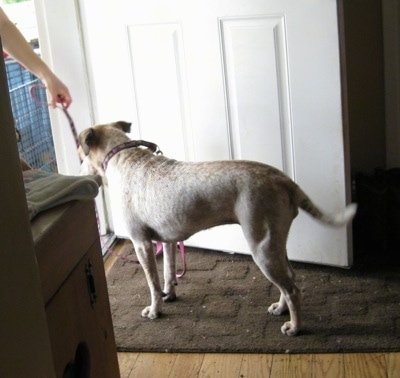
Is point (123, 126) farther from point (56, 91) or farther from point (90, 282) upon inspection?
point (90, 282)

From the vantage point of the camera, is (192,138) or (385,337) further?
(192,138)

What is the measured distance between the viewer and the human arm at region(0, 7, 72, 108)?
226cm

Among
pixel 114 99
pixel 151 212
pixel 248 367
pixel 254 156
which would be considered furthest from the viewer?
pixel 114 99

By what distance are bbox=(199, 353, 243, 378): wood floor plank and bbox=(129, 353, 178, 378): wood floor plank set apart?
4.4 inches

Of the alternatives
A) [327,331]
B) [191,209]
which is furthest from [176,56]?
[327,331]

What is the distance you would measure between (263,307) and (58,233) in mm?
1390

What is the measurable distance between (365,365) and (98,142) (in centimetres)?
119

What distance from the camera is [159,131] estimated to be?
2.84 metres

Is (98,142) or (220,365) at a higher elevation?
(98,142)

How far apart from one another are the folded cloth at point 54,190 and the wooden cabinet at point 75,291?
0.05 ft

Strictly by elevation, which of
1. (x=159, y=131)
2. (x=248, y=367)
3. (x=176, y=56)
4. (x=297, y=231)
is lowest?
(x=248, y=367)

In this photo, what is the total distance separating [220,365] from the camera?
217 centimetres

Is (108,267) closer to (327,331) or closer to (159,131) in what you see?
(159,131)

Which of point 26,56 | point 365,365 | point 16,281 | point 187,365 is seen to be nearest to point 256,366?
point 187,365
